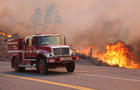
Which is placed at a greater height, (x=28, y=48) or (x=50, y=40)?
(x=50, y=40)

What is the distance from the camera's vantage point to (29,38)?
1631cm

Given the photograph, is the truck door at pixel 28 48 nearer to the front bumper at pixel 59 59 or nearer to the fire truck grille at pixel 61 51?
the fire truck grille at pixel 61 51

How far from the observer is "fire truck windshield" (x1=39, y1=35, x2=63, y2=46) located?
15.5 metres

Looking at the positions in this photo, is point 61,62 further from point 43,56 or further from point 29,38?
point 29,38

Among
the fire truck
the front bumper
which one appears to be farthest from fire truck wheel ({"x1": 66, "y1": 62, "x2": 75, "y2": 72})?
the front bumper

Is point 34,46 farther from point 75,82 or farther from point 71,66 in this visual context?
point 75,82

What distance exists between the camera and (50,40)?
15609 millimetres

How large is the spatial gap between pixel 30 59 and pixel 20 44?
6.27 feet

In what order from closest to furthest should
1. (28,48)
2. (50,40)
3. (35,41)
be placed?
(50,40) < (35,41) < (28,48)

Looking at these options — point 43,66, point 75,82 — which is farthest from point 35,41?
point 75,82

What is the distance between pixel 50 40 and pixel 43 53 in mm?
1267

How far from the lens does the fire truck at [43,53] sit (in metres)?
14.6

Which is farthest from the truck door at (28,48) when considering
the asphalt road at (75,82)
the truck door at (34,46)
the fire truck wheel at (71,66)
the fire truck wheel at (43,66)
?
the asphalt road at (75,82)

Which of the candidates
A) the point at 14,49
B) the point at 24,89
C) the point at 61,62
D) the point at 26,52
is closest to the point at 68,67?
the point at 61,62
